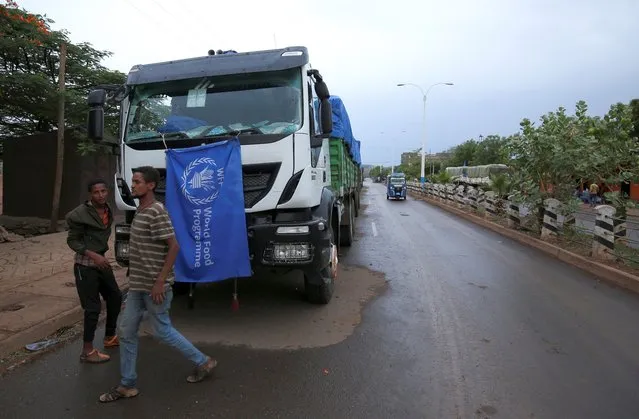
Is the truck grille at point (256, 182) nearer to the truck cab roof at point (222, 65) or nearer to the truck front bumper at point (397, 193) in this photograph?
the truck cab roof at point (222, 65)

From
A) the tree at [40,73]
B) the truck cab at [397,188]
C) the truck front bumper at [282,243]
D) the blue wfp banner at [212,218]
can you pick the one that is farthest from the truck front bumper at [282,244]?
the truck cab at [397,188]

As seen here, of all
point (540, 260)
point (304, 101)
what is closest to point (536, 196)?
point (540, 260)

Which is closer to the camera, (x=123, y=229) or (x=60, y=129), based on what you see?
(x=123, y=229)

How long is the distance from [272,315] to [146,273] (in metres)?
2.28

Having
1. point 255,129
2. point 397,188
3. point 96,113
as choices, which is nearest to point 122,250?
point 96,113

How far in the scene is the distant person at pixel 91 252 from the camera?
388 centimetres

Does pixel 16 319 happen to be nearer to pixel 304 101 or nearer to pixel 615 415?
pixel 304 101

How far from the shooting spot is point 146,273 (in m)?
3.26

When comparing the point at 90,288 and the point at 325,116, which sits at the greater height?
the point at 325,116

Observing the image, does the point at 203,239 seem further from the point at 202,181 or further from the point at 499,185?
the point at 499,185

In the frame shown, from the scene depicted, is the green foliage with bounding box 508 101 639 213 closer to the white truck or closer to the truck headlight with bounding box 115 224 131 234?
the white truck

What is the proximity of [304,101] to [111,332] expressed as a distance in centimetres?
305

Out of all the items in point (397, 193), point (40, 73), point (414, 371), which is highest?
point (40, 73)

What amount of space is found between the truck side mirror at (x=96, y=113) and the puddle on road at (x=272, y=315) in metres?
2.21
